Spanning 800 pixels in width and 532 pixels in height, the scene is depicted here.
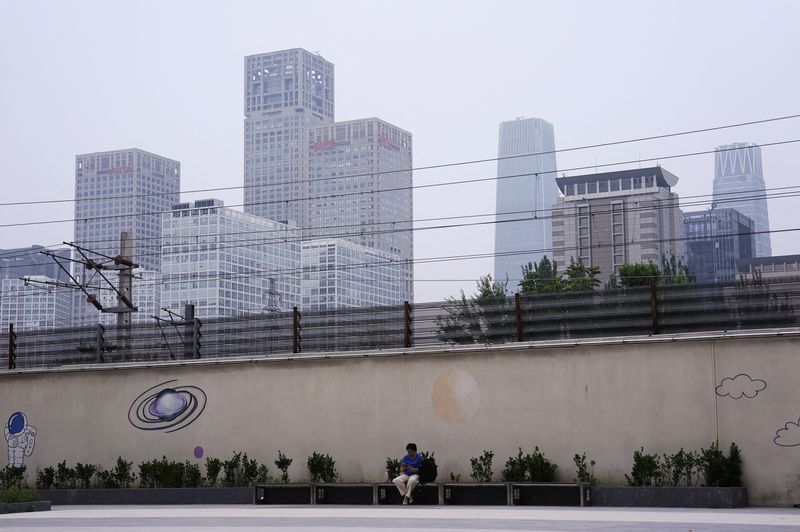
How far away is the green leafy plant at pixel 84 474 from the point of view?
27906 millimetres

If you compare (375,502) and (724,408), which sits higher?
(724,408)

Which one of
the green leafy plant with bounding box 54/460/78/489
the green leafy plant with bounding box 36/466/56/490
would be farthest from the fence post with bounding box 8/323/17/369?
the green leafy plant with bounding box 54/460/78/489

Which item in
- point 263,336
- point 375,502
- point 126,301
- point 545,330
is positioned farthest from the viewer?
point 126,301

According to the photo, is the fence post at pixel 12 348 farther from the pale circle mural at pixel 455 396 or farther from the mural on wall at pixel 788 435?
the mural on wall at pixel 788 435

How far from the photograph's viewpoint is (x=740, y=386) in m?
22.2

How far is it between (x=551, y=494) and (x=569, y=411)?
2.37 meters

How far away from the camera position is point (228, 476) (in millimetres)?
26406

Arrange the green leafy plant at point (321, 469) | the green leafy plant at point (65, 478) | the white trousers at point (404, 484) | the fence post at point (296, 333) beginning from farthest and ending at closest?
the green leafy plant at point (65, 478) < the fence post at point (296, 333) < the green leafy plant at point (321, 469) < the white trousers at point (404, 484)

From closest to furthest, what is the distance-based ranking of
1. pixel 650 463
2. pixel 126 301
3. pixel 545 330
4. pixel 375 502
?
pixel 650 463
pixel 375 502
pixel 545 330
pixel 126 301

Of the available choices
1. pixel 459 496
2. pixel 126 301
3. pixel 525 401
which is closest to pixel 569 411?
pixel 525 401

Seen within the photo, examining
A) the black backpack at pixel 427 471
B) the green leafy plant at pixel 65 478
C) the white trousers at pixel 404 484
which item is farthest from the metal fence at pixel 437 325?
the white trousers at pixel 404 484

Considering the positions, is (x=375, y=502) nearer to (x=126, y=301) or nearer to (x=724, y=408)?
(x=724, y=408)

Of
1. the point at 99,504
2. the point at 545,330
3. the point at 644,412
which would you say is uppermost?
the point at 545,330

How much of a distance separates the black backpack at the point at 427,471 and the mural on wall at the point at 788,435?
7.09 m
